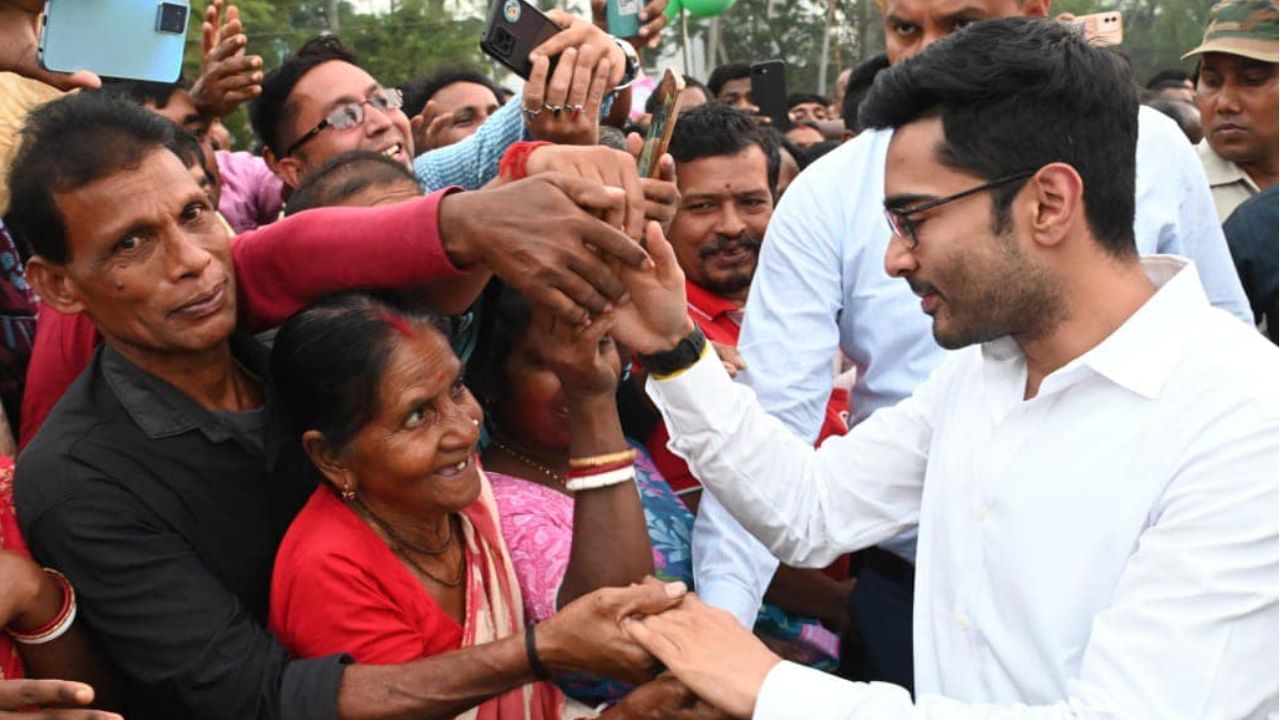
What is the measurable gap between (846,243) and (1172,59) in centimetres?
3444

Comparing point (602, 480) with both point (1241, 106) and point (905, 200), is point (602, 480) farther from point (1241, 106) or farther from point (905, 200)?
point (1241, 106)

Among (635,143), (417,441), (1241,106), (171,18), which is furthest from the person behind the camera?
(1241,106)

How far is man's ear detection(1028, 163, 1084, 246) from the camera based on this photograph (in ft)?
7.12

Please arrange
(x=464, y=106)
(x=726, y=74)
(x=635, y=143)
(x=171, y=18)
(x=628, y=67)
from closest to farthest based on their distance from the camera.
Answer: (x=635, y=143), (x=628, y=67), (x=171, y=18), (x=464, y=106), (x=726, y=74)

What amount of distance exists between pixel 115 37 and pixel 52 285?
1.17 m

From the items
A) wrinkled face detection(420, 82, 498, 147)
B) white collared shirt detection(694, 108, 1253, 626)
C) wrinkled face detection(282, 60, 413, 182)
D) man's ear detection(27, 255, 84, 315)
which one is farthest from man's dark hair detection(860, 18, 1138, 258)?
wrinkled face detection(420, 82, 498, 147)

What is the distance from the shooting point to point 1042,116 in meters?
2.20

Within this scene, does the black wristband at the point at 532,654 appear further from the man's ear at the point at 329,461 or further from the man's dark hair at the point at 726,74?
the man's dark hair at the point at 726,74

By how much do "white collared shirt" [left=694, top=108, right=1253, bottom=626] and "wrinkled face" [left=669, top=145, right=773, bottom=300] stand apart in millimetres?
648

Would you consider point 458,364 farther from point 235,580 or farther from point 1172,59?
point 1172,59

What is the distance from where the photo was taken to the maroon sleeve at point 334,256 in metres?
2.37

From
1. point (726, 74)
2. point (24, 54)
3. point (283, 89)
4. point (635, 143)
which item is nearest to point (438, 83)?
point (283, 89)

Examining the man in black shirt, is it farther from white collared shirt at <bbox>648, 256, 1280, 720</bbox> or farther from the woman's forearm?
white collared shirt at <bbox>648, 256, 1280, 720</bbox>

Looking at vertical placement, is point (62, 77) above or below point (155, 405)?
above
